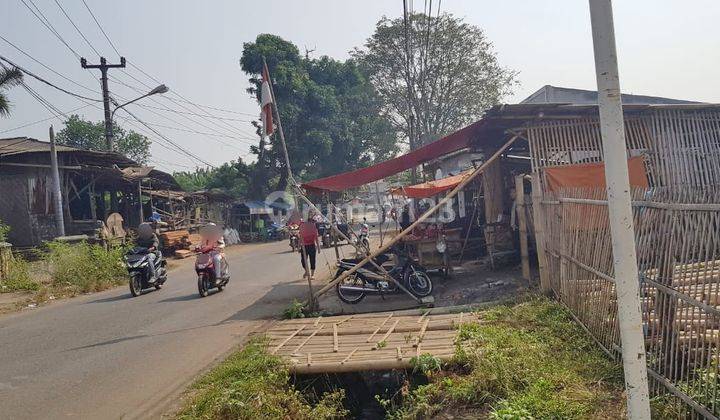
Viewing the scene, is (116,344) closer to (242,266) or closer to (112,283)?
(112,283)

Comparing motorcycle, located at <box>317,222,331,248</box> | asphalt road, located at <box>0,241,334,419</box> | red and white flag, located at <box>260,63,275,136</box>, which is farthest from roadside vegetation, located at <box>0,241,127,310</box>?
motorcycle, located at <box>317,222,331,248</box>

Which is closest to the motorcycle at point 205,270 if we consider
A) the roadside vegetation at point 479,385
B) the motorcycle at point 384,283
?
the motorcycle at point 384,283

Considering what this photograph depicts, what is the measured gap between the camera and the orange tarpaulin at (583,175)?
9367 millimetres

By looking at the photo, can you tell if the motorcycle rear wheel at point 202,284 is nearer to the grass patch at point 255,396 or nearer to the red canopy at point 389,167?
the red canopy at point 389,167

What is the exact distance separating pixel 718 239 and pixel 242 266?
1650 centimetres

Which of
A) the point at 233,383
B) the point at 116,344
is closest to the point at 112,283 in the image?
the point at 116,344

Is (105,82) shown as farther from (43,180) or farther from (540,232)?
(540,232)

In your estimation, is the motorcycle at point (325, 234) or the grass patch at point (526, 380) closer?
the grass patch at point (526, 380)

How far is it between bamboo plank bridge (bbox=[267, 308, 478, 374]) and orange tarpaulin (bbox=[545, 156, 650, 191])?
3196mm

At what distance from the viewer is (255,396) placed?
4922 millimetres

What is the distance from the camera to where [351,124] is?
36.1m

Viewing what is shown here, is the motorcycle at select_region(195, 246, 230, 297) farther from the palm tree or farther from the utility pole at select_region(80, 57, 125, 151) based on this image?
the utility pole at select_region(80, 57, 125, 151)

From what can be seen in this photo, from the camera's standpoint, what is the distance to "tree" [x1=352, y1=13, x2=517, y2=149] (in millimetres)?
31875

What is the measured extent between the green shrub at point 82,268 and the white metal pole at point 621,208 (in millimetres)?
14194
